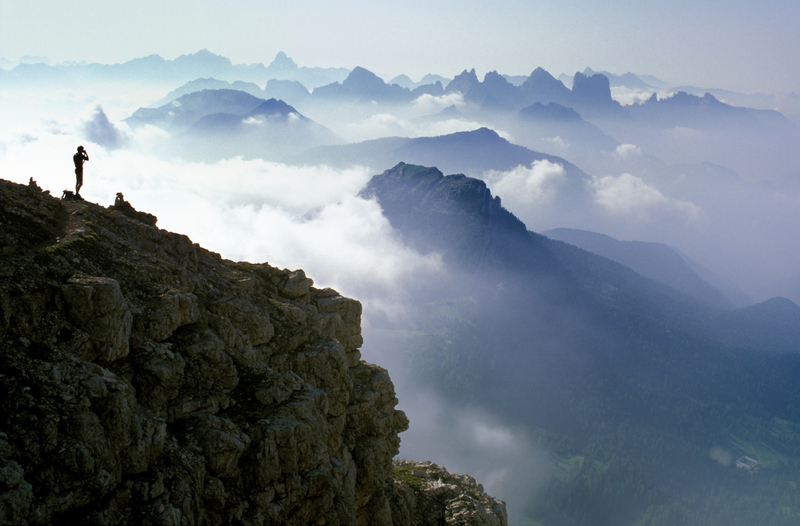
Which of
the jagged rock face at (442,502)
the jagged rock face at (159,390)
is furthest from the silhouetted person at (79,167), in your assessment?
the jagged rock face at (442,502)

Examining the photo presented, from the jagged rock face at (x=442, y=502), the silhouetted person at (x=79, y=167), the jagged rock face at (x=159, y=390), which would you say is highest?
the silhouetted person at (x=79, y=167)

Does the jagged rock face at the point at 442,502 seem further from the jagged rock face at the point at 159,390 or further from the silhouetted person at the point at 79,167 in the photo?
the silhouetted person at the point at 79,167

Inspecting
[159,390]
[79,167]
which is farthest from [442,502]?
[79,167]

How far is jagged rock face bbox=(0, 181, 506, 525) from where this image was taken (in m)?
19.7

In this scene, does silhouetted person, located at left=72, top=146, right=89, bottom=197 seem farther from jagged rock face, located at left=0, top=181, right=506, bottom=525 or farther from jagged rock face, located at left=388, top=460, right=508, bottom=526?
jagged rock face, located at left=388, top=460, right=508, bottom=526

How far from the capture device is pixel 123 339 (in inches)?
979

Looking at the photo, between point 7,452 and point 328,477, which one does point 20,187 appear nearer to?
point 7,452

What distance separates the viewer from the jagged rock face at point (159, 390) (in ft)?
64.5

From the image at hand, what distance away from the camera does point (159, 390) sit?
25.5 metres

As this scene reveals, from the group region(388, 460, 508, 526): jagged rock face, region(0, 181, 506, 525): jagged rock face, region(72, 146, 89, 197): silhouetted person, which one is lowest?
region(388, 460, 508, 526): jagged rock face

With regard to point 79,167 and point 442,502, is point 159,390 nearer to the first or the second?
point 79,167

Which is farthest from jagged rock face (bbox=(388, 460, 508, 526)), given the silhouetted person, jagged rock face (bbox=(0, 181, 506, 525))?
the silhouetted person

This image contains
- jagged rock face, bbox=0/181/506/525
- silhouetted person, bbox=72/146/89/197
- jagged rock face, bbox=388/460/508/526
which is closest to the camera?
jagged rock face, bbox=0/181/506/525

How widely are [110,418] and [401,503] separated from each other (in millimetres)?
29383
